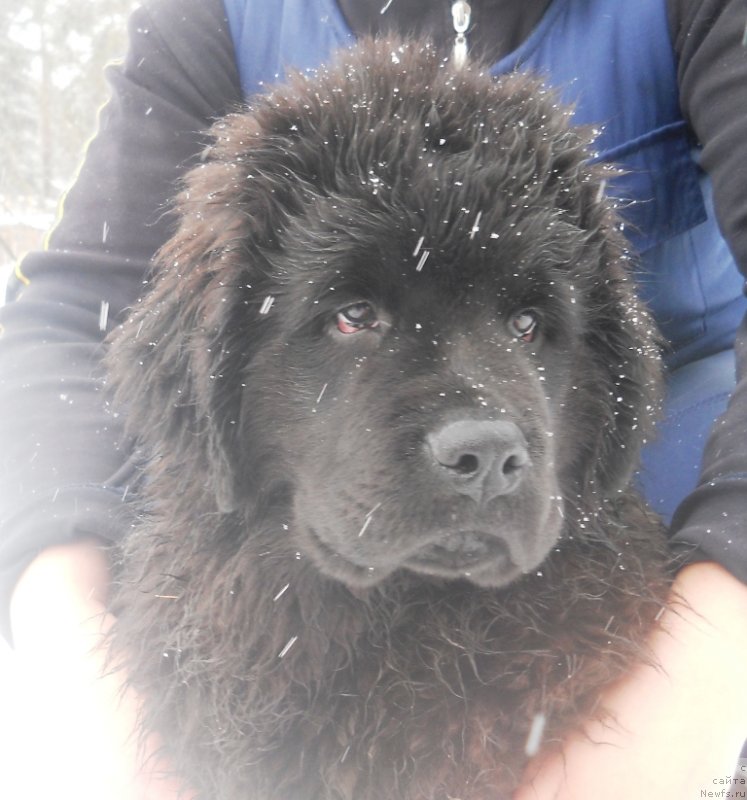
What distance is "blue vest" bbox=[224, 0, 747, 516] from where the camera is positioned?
266 cm

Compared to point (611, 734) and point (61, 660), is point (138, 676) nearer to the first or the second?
point (61, 660)

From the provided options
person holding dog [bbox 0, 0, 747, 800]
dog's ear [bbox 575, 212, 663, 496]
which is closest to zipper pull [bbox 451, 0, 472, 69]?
person holding dog [bbox 0, 0, 747, 800]

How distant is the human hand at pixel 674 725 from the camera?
1.87 meters

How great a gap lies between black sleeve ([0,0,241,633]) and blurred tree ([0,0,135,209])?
55.1ft

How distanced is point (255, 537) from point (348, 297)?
0.63 metres

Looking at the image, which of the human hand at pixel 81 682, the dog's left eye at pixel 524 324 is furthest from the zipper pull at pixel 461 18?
the human hand at pixel 81 682

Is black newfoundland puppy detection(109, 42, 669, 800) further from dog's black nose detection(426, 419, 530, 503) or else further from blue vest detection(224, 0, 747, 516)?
blue vest detection(224, 0, 747, 516)

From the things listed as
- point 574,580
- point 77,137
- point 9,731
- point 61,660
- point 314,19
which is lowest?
point 77,137

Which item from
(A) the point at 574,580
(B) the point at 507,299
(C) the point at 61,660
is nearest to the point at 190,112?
(B) the point at 507,299

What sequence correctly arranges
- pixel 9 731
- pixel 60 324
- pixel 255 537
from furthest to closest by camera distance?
pixel 9 731 → pixel 60 324 → pixel 255 537

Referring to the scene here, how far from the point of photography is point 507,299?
78.0 inches

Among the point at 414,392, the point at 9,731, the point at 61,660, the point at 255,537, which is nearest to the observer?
the point at 414,392

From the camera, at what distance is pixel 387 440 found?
1.79 meters

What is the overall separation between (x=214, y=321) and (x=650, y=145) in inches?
61.1
